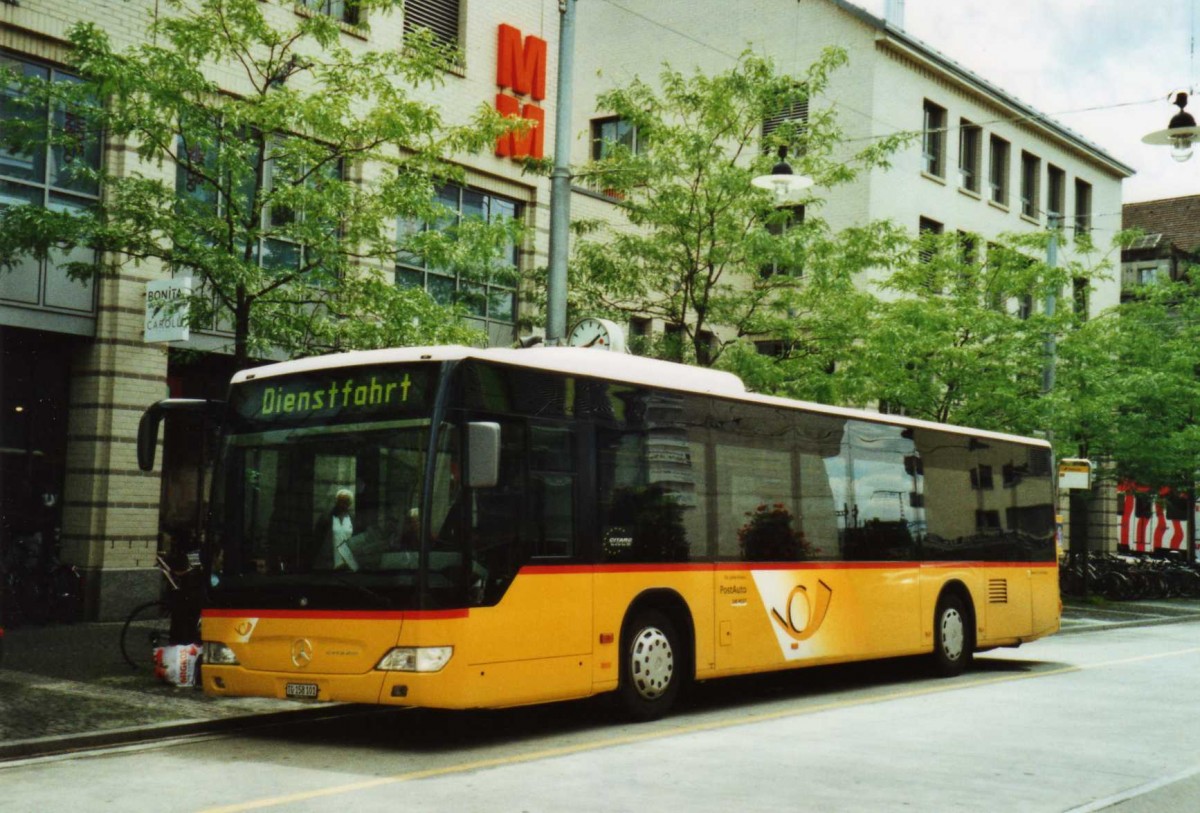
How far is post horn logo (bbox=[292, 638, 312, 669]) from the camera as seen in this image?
9.95 metres

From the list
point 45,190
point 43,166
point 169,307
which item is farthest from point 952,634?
point 43,166

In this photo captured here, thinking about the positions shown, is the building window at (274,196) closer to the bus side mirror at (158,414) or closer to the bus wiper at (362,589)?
the bus side mirror at (158,414)

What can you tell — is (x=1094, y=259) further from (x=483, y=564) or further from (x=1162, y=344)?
(x=483, y=564)

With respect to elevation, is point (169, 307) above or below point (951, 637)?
above

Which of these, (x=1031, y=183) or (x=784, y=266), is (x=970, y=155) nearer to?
(x=1031, y=183)

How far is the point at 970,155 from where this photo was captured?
39344 mm

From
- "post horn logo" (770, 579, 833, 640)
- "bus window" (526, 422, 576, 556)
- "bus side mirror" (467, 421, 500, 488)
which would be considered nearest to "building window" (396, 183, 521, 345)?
"post horn logo" (770, 579, 833, 640)

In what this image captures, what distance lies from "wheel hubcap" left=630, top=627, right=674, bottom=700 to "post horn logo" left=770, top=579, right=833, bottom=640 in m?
1.70

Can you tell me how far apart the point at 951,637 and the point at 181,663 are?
839 centimetres

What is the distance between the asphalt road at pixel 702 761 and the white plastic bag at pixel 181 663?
1.55 m

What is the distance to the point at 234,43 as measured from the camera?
14.0 meters

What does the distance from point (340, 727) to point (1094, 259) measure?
1497 inches

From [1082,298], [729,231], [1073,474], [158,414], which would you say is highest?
[1082,298]

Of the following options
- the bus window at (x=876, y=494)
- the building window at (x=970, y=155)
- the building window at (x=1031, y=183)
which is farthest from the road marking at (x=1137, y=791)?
the building window at (x=1031, y=183)
